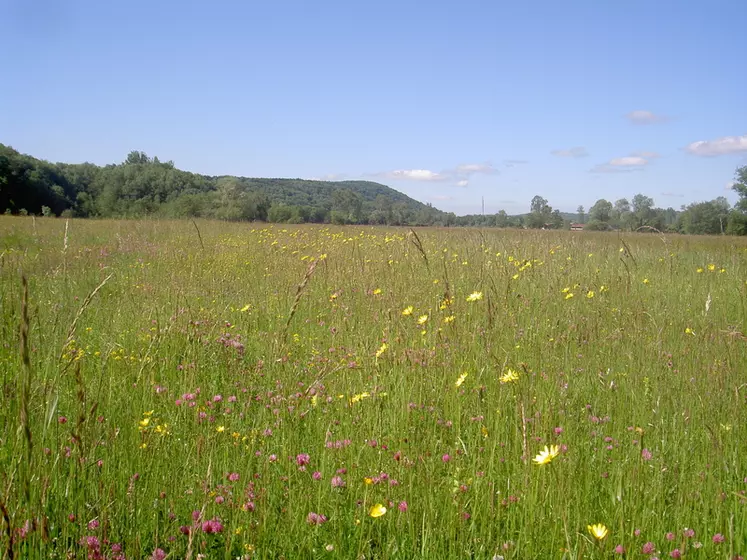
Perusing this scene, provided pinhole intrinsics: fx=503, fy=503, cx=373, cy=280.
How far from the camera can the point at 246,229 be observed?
40.0ft

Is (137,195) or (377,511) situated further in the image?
(137,195)

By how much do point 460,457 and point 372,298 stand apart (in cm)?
261

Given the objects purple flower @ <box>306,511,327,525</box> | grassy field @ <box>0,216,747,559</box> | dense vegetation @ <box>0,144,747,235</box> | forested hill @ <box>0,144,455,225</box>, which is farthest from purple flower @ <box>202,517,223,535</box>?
forested hill @ <box>0,144,455,225</box>

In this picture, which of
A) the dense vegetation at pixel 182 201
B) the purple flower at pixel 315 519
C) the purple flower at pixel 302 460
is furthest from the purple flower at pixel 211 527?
the dense vegetation at pixel 182 201

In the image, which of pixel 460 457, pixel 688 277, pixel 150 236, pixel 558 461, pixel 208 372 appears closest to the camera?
pixel 558 461

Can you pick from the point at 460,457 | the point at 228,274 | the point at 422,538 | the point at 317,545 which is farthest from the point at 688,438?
the point at 228,274

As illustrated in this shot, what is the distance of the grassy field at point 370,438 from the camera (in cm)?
151

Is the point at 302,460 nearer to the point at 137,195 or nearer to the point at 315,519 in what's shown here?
the point at 315,519

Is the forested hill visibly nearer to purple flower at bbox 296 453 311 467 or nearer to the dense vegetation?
the dense vegetation

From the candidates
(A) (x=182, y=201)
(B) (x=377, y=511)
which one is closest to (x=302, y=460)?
(B) (x=377, y=511)

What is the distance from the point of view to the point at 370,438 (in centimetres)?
215

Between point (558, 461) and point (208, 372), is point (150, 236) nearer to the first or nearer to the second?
point (208, 372)

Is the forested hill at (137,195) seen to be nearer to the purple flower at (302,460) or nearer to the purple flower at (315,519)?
the purple flower at (302,460)

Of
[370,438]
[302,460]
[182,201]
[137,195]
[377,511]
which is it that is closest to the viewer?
[377,511]
